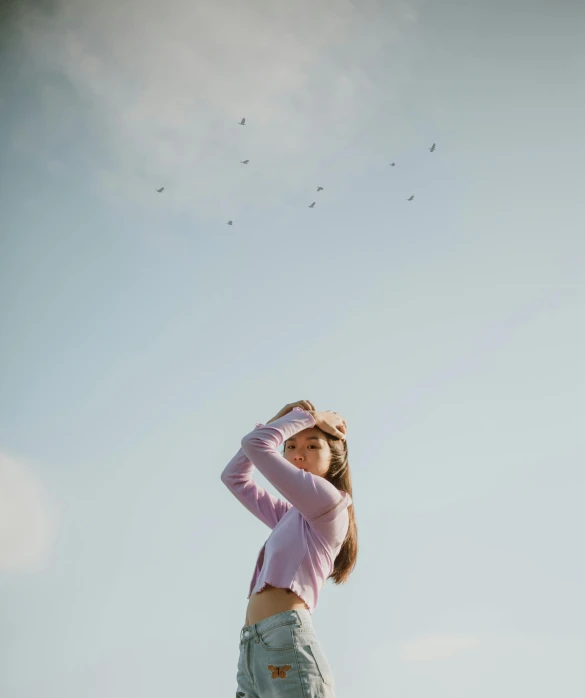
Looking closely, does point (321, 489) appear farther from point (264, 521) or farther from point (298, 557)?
point (264, 521)

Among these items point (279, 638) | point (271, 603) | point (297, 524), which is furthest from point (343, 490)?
point (279, 638)

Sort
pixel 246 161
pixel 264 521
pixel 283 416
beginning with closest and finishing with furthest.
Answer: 1. pixel 283 416
2. pixel 264 521
3. pixel 246 161

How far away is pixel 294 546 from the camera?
2.72m

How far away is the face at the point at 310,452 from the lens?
309 cm

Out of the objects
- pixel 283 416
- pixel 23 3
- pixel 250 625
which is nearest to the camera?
pixel 250 625

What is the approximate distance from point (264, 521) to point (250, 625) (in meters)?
0.67

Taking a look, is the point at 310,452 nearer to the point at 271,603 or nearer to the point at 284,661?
the point at 271,603

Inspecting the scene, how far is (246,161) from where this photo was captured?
24.8ft

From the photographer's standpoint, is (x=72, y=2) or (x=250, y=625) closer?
(x=250, y=625)

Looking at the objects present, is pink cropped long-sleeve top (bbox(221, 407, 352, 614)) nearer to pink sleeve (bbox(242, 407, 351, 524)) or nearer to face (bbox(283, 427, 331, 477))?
pink sleeve (bbox(242, 407, 351, 524))

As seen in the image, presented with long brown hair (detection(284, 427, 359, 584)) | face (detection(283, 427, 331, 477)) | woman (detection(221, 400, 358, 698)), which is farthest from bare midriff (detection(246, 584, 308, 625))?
face (detection(283, 427, 331, 477))

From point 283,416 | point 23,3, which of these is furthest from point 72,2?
point 283,416

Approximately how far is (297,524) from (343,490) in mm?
435

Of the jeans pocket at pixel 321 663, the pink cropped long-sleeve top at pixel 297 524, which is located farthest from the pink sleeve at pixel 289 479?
the jeans pocket at pixel 321 663
